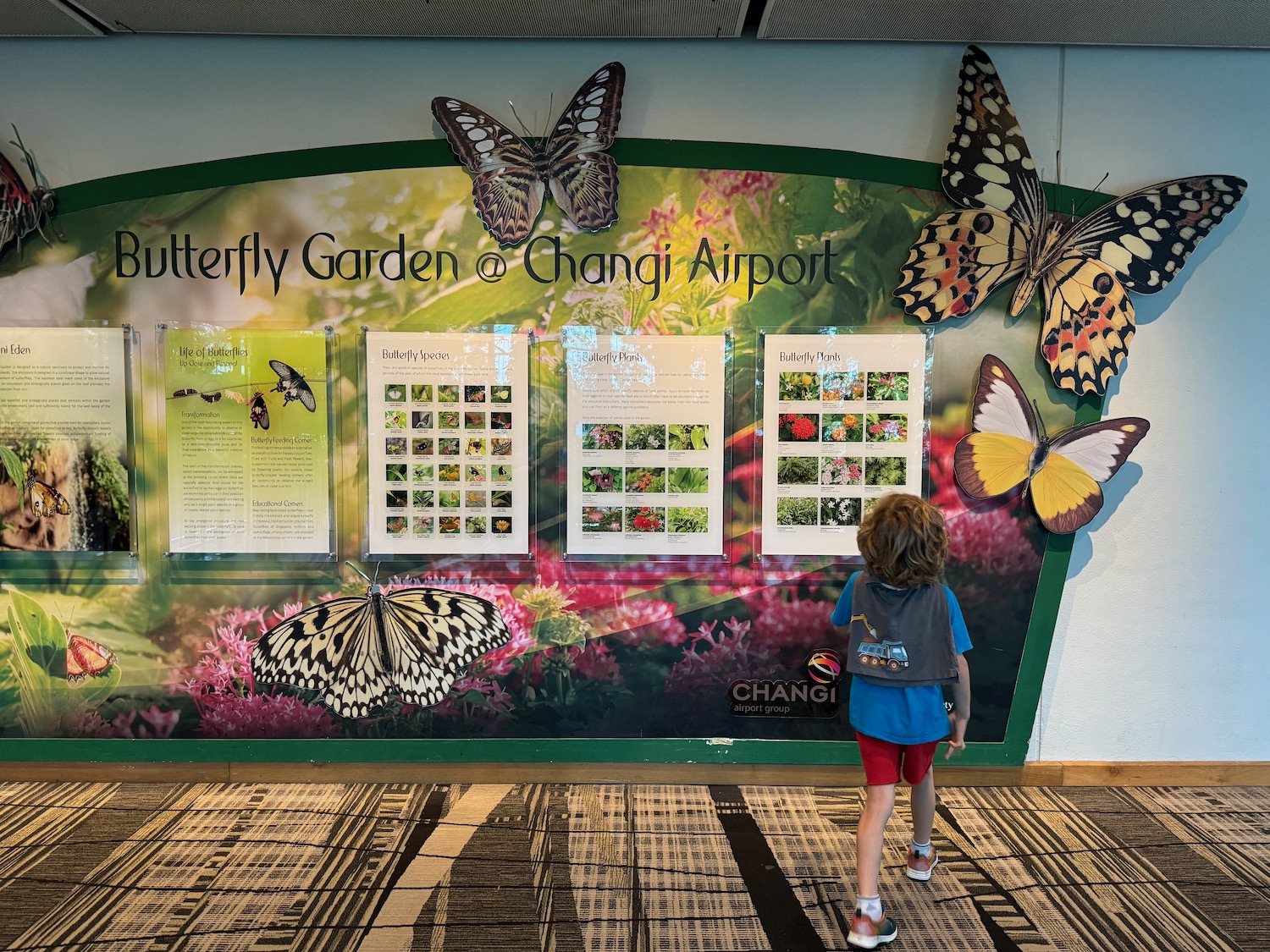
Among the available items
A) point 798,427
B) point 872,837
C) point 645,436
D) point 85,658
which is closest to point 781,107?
point 798,427

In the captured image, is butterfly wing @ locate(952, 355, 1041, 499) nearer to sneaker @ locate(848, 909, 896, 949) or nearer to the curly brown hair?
the curly brown hair

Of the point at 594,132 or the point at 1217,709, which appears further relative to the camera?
the point at 1217,709

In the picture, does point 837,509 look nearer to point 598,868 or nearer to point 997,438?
point 997,438

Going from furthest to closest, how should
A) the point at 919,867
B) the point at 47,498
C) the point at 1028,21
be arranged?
1. the point at 47,498
2. the point at 1028,21
3. the point at 919,867

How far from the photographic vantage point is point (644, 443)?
2.95m

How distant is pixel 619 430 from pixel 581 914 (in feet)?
5.27

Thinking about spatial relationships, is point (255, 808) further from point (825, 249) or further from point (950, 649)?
point (825, 249)

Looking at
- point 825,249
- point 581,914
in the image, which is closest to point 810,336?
point 825,249

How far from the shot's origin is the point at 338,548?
9.78 feet

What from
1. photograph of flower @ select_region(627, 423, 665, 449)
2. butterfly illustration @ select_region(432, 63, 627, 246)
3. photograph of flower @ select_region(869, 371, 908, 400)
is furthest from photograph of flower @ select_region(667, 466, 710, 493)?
butterfly illustration @ select_region(432, 63, 627, 246)

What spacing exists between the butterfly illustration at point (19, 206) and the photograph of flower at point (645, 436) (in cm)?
234

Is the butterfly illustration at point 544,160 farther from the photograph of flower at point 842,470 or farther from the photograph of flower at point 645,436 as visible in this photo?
the photograph of flower at point 842,470

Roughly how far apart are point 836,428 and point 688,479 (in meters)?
0.59

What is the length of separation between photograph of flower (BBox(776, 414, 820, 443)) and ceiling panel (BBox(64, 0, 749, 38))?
56.1 inches
